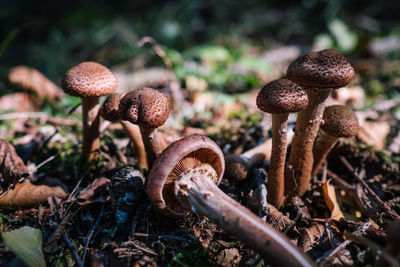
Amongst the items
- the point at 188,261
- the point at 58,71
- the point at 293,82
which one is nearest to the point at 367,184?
the point at 293,82

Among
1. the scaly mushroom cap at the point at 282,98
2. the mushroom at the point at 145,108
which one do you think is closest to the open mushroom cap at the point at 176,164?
the mushroom at the point at 145,108

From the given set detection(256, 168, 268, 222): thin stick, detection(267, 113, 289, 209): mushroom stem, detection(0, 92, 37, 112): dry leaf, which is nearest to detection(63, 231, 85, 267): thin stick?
detection(256, 168, 268, 222): thin stick

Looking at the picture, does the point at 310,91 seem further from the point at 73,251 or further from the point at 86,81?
the point at 73,251

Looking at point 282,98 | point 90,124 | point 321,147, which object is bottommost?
point 321,147

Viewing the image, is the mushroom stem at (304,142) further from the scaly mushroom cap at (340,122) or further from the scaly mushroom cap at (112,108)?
the scaly mushroom cap at (112,108)

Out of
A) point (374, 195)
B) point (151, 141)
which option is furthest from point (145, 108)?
point (374, 195)

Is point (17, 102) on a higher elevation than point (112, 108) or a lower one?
lower
